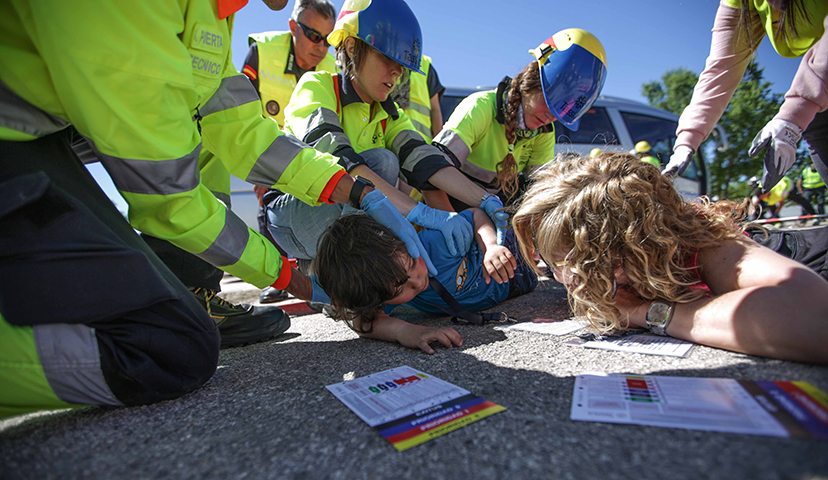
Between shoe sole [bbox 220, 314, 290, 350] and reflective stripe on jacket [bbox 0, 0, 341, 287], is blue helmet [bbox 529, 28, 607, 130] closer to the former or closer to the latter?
reflective stripe on jacket [bbox 0, 0, 341, 287]

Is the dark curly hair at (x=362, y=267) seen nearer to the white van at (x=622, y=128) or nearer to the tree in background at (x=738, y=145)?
the white van at (x=622, y=128)

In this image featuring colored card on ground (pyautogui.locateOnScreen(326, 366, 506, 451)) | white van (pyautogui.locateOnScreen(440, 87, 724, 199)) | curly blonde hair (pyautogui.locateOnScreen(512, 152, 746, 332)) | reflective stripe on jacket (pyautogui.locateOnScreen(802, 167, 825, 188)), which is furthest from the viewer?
reflective stripe on jacket (pyautogui.locateOnScreen(802, 167, 825, 188))

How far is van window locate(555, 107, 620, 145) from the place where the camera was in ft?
17.6

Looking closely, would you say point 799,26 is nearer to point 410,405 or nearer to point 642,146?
point 410,405

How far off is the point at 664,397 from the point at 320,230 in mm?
1710

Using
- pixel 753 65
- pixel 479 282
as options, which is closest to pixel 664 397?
pixel 479 282

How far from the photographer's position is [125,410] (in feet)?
3.78

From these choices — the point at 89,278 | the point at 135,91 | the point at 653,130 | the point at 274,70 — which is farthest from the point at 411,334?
the point at 653,130

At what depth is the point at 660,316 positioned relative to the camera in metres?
1.39

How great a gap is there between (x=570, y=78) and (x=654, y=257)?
1410 mm

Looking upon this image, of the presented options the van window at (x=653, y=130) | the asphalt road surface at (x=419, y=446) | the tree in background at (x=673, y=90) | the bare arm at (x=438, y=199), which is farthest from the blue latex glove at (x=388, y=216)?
the tree in background at (x=673, y=90)

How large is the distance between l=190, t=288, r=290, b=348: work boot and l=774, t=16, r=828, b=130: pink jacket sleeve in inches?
98.9

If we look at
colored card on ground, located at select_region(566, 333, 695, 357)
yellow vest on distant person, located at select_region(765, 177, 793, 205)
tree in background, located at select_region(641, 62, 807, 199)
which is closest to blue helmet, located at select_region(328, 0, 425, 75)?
colored card on ground, located at select_region(566, 333, 695, 357)

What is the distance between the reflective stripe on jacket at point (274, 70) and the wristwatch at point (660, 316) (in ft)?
8.79
